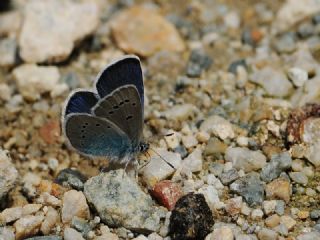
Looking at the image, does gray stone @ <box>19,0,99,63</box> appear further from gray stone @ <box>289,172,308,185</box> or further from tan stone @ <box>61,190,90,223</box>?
gray stone @ <box>289,172,308,185</box>

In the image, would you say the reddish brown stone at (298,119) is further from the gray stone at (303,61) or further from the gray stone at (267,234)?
the gray stone at (267,234)

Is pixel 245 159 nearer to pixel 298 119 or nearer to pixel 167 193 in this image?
pixel 298 119

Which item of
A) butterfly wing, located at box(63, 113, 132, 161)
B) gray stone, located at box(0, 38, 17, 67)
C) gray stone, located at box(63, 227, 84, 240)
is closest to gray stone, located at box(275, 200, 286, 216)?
butterfly wing, located at box(63, 113, 132, 161)

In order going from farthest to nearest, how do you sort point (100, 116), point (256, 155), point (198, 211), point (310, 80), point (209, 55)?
point (209, 55)
point (310, 80)
point (256, 155)
point (100, 116)
point (198, 211)

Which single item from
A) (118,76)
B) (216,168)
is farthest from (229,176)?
(118,76)

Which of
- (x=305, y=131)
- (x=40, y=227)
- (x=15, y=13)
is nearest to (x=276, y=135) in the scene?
(x=305, y=131)

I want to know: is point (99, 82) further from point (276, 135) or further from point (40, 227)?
point (276, 135)
